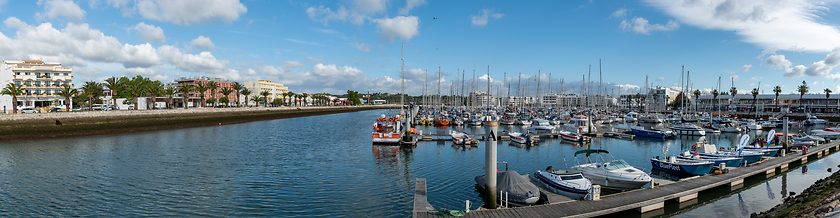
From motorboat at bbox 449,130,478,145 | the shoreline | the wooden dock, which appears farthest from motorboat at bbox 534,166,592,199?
the shoreline

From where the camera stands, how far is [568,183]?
21.2 m

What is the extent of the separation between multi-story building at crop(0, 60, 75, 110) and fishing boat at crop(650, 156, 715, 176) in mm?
132539

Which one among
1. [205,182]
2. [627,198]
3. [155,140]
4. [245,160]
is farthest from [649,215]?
[155,140]

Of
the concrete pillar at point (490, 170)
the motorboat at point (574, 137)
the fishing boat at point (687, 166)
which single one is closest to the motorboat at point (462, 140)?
the motorboat at point (574, 137)

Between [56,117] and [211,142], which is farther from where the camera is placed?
[56,117]

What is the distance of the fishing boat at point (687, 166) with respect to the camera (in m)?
26.1

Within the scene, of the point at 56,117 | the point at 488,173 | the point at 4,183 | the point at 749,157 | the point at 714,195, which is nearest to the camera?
the point at 488,173

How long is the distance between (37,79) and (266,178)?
10979cm

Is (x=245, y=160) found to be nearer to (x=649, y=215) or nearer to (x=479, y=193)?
(x=479, y=193)

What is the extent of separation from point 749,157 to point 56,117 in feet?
310

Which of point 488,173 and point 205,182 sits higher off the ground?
point 488,173

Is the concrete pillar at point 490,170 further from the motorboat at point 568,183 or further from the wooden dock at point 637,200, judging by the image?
the motorboat at point 568,183

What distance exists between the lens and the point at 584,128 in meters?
62.9

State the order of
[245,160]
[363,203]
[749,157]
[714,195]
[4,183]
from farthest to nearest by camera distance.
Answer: [245,160]
[749,157]
[4,183]
[714,195]
[363,203]
